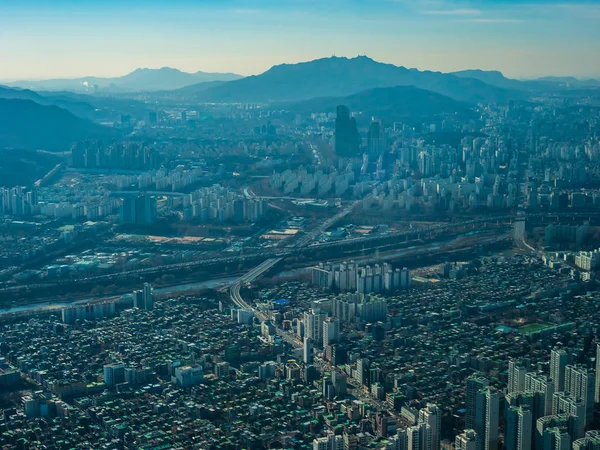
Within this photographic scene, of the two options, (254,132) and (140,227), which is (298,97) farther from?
(140,227)

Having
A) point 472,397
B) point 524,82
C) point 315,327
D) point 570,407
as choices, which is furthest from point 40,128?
point 524,82

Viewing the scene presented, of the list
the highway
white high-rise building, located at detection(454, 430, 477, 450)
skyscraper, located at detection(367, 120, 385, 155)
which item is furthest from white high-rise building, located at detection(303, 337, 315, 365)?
skyscraper, located at detection(367, 120, 385, 155)

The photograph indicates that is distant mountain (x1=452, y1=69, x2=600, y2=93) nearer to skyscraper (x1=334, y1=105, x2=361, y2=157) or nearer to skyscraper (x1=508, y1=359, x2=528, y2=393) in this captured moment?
skyscraper (x1=334, y1=105, x2=361, y2=157)

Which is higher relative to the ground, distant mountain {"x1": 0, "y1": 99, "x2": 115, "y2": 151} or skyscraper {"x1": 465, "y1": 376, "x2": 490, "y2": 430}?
distant mountain {"x1": 0, "y1": 99, "x2": 115, "y2": 151}

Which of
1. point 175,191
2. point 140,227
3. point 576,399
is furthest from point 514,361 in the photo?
point 175,191

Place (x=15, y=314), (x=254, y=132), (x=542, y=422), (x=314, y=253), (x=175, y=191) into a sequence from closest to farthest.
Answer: (x=542, y=422) < (x=15, y=314) < (x=314, y=253) < (x=175, y=191) < (x=254, y=132)

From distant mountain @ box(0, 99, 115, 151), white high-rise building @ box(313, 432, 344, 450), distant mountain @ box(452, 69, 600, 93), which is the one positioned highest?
distant mountain @ box(452, 69, 600, 93)

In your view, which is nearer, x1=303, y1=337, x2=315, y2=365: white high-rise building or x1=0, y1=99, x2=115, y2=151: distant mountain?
x1=303, y1=337, x2=315, y2=365: white high-rise building
